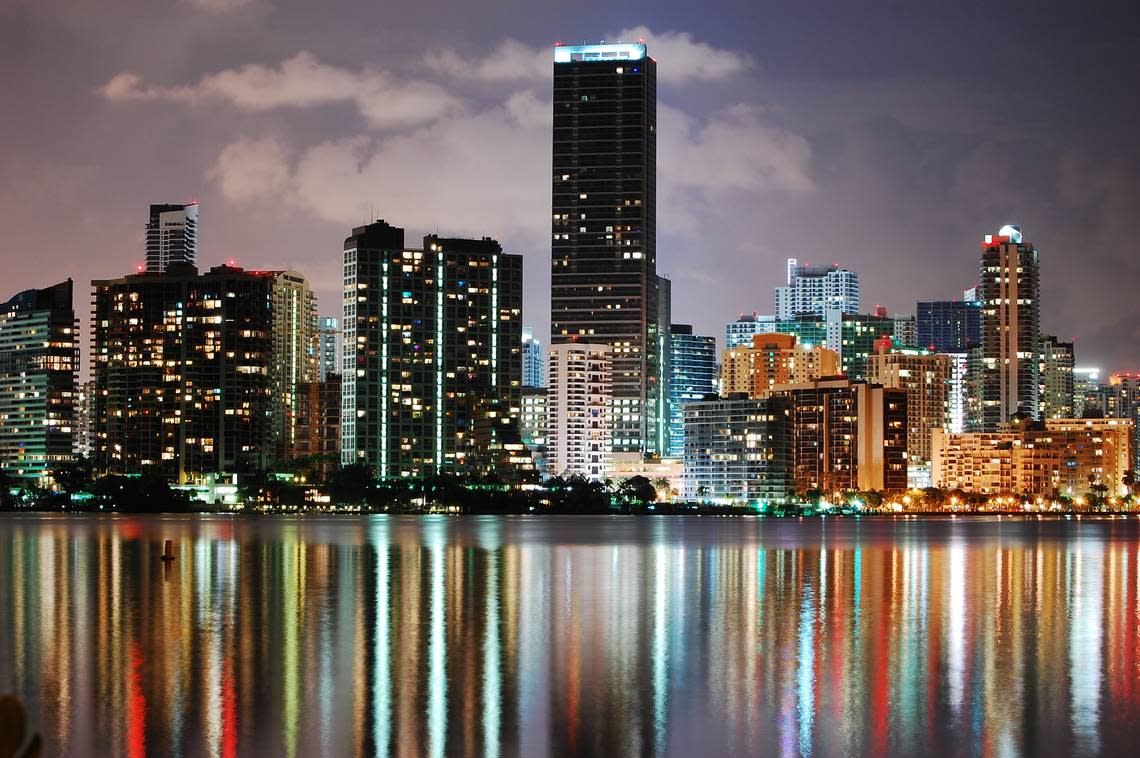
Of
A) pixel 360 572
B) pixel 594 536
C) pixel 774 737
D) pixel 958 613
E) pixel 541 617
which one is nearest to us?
pixel 774 737

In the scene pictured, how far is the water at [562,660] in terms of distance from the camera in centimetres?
3030

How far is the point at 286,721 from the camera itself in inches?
1238

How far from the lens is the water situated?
3030 cm

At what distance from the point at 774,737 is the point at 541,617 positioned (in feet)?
84.0

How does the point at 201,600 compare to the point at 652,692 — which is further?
the point at 201,600

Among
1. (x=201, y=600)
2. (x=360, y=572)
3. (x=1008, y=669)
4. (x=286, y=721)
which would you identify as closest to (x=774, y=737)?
(x=286, y=721)

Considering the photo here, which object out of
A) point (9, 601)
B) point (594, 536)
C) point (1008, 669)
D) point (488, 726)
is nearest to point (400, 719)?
point (488, 726)

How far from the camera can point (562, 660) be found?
42.2 meters

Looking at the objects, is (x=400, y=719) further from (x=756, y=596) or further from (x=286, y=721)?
(x=756, y=596)

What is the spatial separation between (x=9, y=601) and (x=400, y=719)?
35.9 meters

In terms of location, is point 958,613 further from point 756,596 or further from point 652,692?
point 652,692

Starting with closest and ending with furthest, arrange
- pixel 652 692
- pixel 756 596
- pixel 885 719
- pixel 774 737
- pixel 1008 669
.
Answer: pixel 774 737 < pixel 885 719 < pixel 652 692 < pixel 1008 669 < pixel 756 596

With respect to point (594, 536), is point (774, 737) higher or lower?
higher

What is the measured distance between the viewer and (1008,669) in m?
41.6
